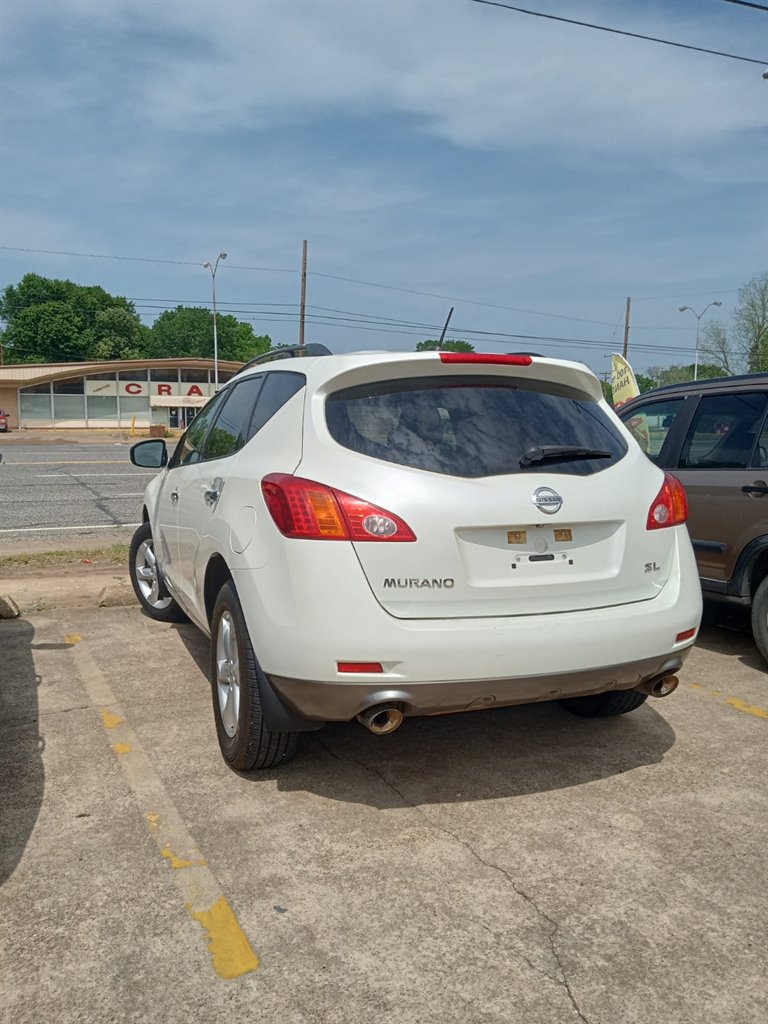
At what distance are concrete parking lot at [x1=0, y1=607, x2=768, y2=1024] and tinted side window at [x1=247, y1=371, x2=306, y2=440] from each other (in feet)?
5.03

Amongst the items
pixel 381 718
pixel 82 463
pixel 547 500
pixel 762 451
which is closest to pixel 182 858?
pixel 381 718

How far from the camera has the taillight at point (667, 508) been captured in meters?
3.53

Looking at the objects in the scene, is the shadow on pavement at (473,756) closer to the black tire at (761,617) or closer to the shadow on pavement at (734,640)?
the black tire at (761,617)

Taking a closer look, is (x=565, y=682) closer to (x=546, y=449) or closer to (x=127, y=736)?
(x=546, y=449)

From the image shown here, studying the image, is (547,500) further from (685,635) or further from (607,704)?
(607,704)

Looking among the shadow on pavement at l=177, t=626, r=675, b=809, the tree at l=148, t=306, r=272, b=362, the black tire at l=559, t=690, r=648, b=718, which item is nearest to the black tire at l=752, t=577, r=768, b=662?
the shadow on pavement at l=177, t=626, r=675, b=809

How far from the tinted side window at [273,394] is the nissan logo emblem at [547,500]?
1080 millimetres

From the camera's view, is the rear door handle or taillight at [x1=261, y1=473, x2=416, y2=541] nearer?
taillight at [x1=261, y1=473, x2=416, y2=541]

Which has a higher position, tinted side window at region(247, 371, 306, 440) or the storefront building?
tinted side window at region(247, 371, 306, 440)

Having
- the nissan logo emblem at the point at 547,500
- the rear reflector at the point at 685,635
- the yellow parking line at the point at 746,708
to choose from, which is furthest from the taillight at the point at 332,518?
the yellow parking line at the point at 746,708

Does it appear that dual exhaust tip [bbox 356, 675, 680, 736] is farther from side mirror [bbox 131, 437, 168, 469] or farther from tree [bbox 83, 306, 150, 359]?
tree [bbox 83, 306, 150, 359]

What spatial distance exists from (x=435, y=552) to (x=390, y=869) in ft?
3.63

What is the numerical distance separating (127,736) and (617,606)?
2.39 m

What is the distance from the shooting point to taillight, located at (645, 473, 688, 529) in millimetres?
3533
